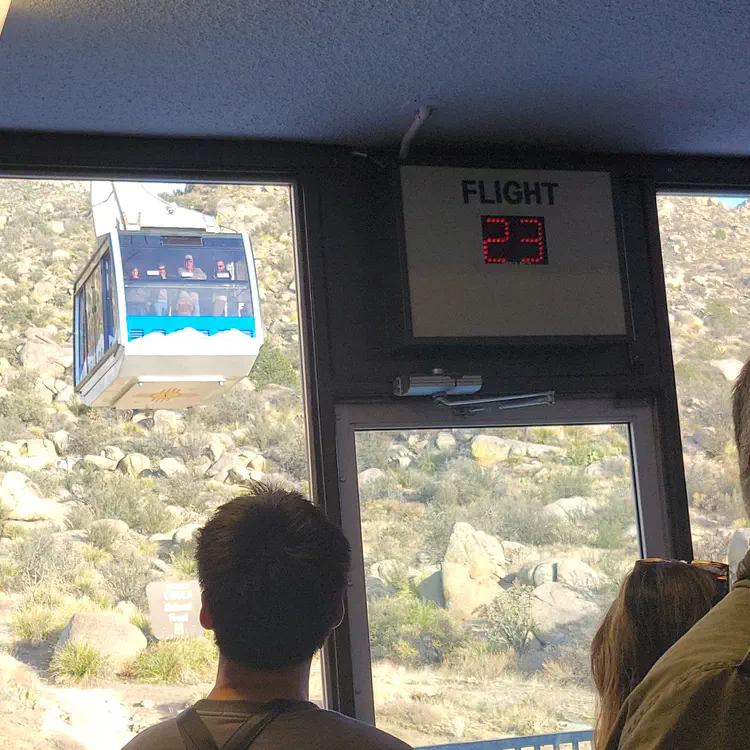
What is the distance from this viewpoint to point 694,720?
73cm

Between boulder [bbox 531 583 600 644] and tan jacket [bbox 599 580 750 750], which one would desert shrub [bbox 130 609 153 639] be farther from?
tan jacket [bbox 599 580 750 750]

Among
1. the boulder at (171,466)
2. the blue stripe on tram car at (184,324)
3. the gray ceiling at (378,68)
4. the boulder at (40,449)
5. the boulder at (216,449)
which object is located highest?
the gray ceiling at (378,68)

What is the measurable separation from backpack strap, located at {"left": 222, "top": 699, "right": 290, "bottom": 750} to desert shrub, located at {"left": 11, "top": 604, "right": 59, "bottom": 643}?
1.61 meters

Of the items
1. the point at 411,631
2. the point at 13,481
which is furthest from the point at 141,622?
the point at 411,631

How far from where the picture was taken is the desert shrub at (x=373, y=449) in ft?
10.1

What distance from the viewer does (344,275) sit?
3.15m

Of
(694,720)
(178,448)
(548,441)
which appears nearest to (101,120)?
(178,448)

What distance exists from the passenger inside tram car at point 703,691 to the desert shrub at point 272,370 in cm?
Answer: 235

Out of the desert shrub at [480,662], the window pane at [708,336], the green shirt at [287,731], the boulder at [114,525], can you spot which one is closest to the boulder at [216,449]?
the boulder at [114,525]

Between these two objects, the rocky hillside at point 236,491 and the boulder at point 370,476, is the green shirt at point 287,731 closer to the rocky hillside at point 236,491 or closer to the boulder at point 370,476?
the rocky hillside at point 236,491

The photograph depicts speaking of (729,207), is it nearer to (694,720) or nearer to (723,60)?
(723,60)

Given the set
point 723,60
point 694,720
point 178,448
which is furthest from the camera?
point 178,448

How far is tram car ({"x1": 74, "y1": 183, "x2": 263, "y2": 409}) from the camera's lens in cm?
295

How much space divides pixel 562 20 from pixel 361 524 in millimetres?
1518
